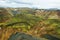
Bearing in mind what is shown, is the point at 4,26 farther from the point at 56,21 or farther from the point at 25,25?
the point at 56,21

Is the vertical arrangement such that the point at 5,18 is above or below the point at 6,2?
below

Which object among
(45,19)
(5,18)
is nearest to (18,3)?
(5,18)

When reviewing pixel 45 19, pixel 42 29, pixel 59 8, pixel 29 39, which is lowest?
pixel 29 39

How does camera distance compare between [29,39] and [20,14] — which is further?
[20,14]

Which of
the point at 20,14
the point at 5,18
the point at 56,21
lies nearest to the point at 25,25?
the point at 20,14

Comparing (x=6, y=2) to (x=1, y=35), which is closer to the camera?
(x=1, y=35)

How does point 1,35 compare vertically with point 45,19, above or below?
below

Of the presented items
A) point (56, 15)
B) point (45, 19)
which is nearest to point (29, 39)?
point (45, 19)

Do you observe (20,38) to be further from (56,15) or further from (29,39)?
(56,15)
